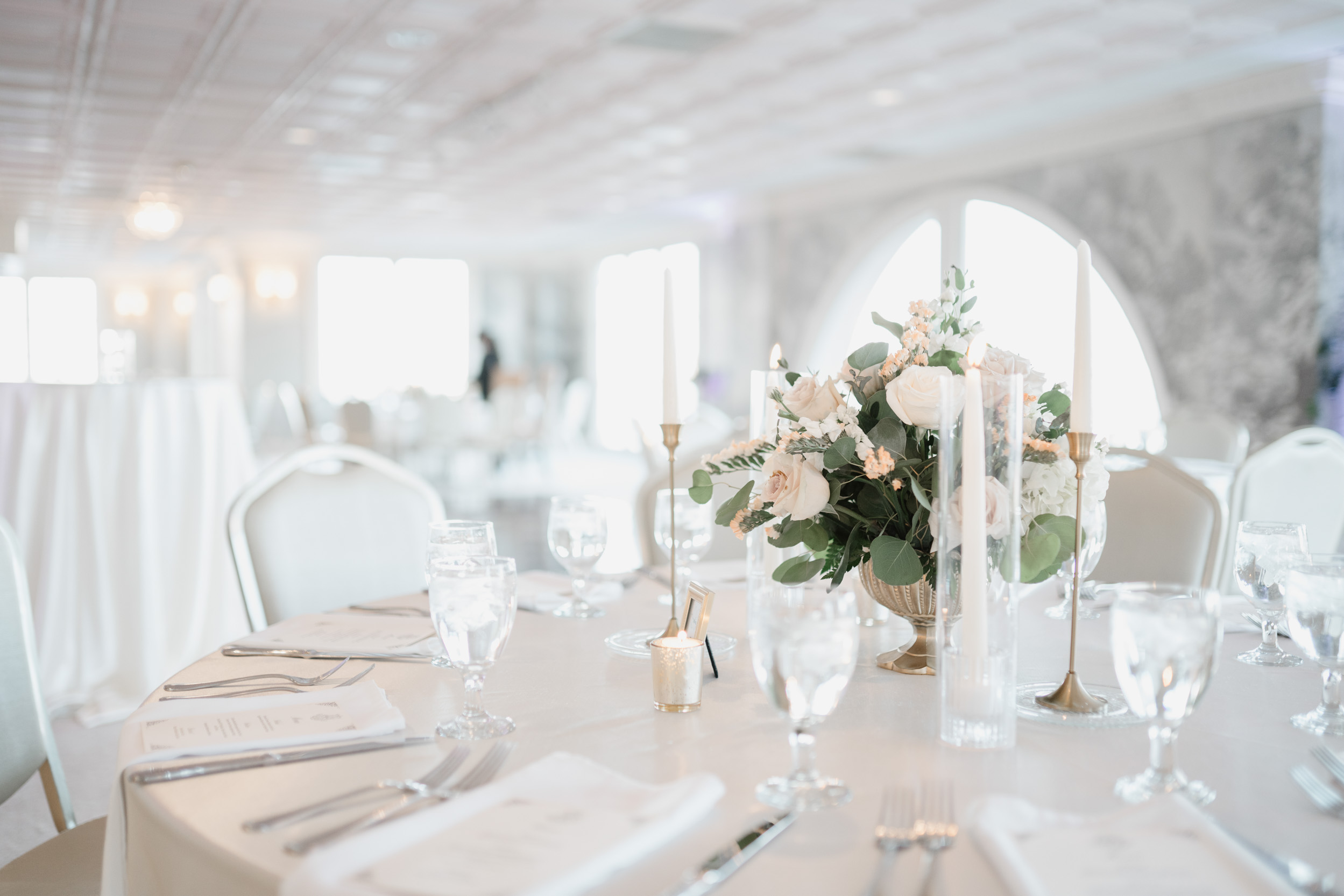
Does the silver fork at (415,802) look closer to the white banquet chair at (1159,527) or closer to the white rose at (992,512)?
the white rose at (992,512)

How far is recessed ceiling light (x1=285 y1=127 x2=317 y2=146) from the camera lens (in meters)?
7.36

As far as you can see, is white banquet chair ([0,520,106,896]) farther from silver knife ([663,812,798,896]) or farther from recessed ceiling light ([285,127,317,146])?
recessed ceiling light ([285,127,317,146])

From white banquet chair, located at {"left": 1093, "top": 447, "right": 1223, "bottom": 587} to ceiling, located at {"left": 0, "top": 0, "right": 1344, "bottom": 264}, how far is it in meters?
3.24

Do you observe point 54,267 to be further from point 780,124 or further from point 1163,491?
point 1163,491

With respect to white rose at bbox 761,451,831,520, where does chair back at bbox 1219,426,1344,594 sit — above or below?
below

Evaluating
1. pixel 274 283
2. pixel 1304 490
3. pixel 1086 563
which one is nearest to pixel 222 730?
pixel 1086 563

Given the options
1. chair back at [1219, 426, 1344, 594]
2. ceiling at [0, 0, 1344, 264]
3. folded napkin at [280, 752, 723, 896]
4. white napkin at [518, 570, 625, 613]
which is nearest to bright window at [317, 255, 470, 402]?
ceiling at [0, 0, 1344, 264]

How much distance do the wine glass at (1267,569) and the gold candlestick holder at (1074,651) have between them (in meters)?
0.35

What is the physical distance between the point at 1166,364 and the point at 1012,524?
250 inches

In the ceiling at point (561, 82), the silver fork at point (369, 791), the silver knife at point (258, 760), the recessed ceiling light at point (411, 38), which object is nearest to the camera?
the silver fork at point (369, 791)

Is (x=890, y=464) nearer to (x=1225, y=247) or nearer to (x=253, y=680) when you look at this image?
(x=253, y=680)

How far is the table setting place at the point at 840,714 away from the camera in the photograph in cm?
75

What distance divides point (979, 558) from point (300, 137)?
7.70 m

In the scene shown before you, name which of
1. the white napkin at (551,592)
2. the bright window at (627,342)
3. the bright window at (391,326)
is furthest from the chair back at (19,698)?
the bright window at (391,326)
